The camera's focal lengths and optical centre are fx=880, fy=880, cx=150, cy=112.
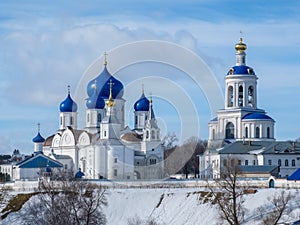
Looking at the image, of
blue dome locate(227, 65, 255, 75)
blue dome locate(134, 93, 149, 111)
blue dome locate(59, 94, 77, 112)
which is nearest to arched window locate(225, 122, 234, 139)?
blue dome locate(227, 65, 255, 75)

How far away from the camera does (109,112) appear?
59688 millimetres

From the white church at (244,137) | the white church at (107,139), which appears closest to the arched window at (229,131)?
the white church at (244,137)

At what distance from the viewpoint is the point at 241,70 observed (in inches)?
2431

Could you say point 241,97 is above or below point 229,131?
above

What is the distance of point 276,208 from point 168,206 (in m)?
8.36

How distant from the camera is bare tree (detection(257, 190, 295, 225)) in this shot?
3584 cm

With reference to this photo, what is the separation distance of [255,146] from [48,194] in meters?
16.4

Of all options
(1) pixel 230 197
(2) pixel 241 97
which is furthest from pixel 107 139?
(1) pixel 230 197

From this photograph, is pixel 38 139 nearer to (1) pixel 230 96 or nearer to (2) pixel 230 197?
(1) pixel 230 96

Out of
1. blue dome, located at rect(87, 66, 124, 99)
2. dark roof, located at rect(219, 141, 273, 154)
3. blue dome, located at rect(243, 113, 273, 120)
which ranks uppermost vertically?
blue dome, located at rect(87, 66, 124, 99)

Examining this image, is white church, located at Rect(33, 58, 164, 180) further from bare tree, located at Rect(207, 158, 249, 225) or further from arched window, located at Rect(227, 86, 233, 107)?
bare tree, located at Rect(207, 158, 249, 225)

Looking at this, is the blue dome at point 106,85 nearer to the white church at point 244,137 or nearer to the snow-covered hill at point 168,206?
the white church at point 244,137

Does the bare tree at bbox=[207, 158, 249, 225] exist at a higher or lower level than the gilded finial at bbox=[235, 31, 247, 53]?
lower

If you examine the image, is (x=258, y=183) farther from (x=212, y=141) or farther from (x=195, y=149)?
(x=195, y=149)
